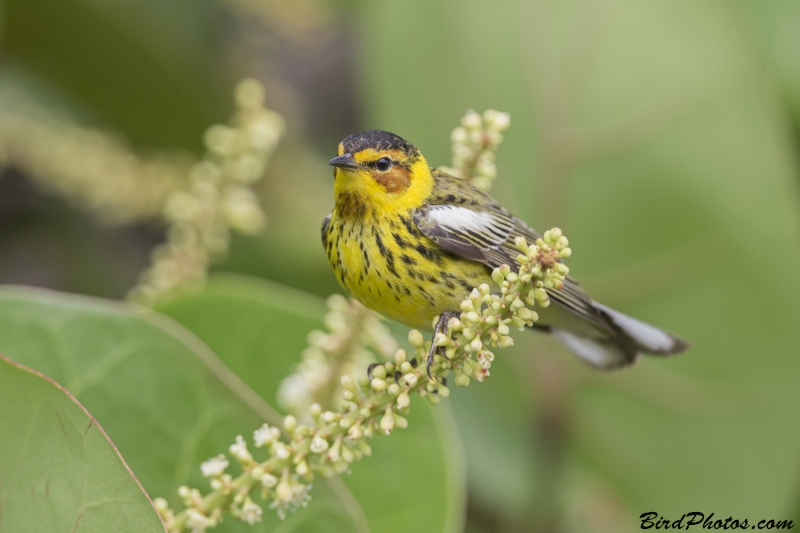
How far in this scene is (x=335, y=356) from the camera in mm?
2180

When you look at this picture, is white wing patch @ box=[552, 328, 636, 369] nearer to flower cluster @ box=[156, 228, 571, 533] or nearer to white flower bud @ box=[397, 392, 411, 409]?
flower cluster @ box=[156, 228, 571, 533]

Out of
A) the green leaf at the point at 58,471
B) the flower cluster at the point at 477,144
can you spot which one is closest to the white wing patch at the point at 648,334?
the flower cluster at the point at 477,144

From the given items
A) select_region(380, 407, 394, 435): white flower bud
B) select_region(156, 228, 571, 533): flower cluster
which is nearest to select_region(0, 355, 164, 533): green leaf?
select_region(156, 228, 571, 533): flower cluster

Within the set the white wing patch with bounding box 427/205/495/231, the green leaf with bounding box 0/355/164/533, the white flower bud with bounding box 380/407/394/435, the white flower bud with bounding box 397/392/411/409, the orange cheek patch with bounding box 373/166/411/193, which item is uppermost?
the orange cheek patch with bounding box 373/166/411/193

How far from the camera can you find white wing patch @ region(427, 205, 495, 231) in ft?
8.02

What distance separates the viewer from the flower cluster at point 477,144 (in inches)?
83.0

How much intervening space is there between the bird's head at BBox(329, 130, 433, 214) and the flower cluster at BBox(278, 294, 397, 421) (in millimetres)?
400

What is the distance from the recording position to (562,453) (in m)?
3.27

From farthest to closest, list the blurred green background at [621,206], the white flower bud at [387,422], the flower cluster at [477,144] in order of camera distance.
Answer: the blurred green background at [621,206], the flower cluster at [477,144], the white flower bud at [387,422]

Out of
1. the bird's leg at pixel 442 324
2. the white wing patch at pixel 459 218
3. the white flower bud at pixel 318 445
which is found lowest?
the white flower bud at pixel 318 445

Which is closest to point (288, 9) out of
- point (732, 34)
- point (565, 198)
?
point (565, 198)

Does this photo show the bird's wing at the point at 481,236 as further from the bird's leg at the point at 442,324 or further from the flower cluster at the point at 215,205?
the flower cluster at the point at 215,205

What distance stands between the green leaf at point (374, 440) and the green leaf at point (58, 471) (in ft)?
2.86

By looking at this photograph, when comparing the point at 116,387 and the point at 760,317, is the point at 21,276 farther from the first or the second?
the point at 760,317
